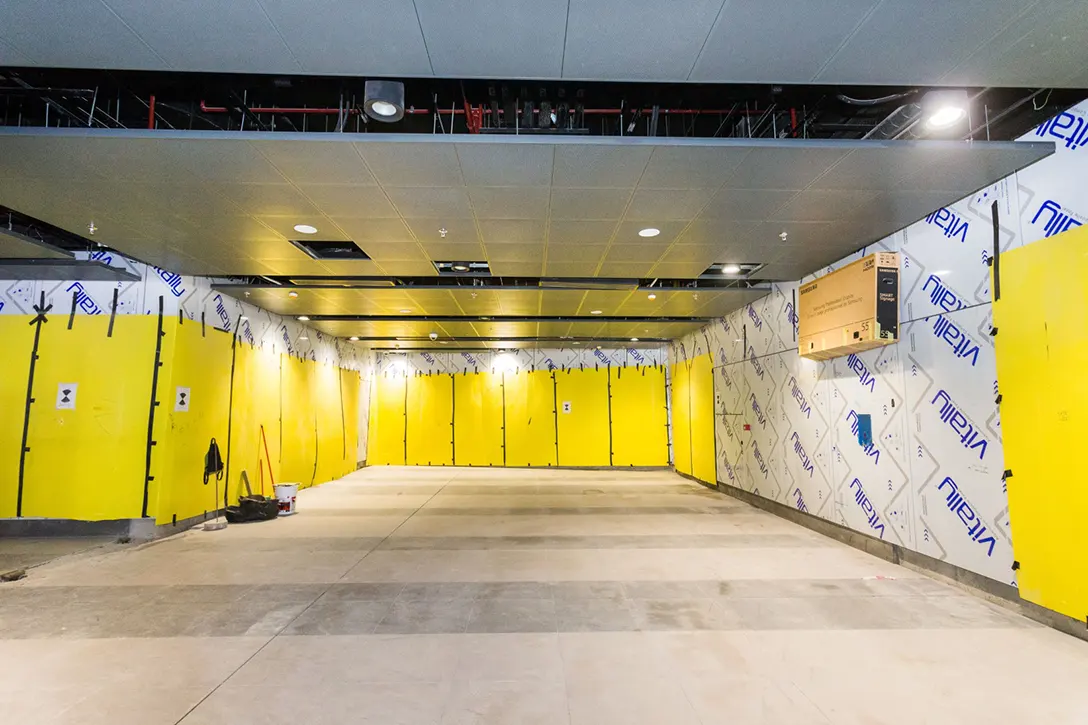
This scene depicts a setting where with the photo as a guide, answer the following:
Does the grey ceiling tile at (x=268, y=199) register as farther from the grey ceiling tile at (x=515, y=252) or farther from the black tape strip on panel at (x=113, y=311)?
the black tape strip on panel at (x=113, y=311)

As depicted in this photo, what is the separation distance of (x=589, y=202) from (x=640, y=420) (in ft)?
31.8

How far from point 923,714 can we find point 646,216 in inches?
149

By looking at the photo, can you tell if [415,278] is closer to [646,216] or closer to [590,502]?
[646,216]

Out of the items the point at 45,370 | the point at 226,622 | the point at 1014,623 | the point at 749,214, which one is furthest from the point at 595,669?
the point at 45,370

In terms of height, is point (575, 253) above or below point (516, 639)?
above

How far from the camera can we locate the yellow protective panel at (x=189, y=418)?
6.09m

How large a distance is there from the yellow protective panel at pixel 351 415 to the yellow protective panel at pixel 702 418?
7971 mm

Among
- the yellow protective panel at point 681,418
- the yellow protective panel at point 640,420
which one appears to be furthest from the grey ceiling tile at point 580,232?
the yellow protective panel at point 640,420

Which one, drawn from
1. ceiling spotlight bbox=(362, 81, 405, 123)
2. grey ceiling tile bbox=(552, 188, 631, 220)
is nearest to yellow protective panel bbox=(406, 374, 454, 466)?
grey ceiling tile bbox=(552, 188, 631, 220)

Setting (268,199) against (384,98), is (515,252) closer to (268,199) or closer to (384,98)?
(268,199)

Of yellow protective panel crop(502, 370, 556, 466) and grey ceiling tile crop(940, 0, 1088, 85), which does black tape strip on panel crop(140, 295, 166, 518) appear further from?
yellow protective panel crop(502, 370, 556, 466)

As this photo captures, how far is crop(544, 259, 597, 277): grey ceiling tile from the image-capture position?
19.8 ft

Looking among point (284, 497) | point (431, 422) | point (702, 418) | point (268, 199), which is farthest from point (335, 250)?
point (431, 422)

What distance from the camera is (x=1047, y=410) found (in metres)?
3.42
